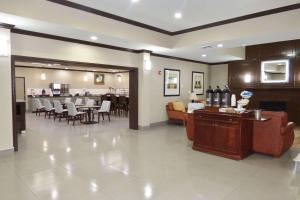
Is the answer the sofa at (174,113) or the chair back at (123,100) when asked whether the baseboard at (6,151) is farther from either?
the chair back at (123,100)

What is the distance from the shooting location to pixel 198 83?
30.9ft

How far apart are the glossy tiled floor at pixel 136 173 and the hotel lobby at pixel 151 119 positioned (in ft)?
0.06

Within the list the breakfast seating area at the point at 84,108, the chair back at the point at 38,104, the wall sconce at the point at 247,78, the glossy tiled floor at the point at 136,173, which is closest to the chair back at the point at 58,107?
the breakfast seating area at the point at 84,108

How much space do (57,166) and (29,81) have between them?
32.0ft

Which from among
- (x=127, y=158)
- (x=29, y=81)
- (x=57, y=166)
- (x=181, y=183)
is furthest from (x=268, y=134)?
(x=29, y=81)

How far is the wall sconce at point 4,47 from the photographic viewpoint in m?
4.00

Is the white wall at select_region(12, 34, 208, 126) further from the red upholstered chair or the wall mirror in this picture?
the red upholstered chair

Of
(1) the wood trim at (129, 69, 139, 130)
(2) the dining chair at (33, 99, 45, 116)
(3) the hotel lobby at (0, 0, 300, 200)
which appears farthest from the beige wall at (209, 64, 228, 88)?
(2) the dining chair at (33, 99, 45, 116)

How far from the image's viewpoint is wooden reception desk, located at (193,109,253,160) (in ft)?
13.0

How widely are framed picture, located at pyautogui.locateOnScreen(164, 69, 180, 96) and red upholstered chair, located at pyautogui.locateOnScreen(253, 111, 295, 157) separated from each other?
4013 mm

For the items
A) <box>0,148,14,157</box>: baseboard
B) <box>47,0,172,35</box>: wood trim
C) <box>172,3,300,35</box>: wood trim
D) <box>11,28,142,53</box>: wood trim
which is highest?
<box>47,0,172,35</box>: wood trim

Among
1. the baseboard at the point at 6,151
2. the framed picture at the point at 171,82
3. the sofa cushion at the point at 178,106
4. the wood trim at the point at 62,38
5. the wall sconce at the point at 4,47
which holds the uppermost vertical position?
the wood trim at the point at 62,38

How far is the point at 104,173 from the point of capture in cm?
333

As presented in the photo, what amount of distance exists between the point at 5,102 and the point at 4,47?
1081 mm
